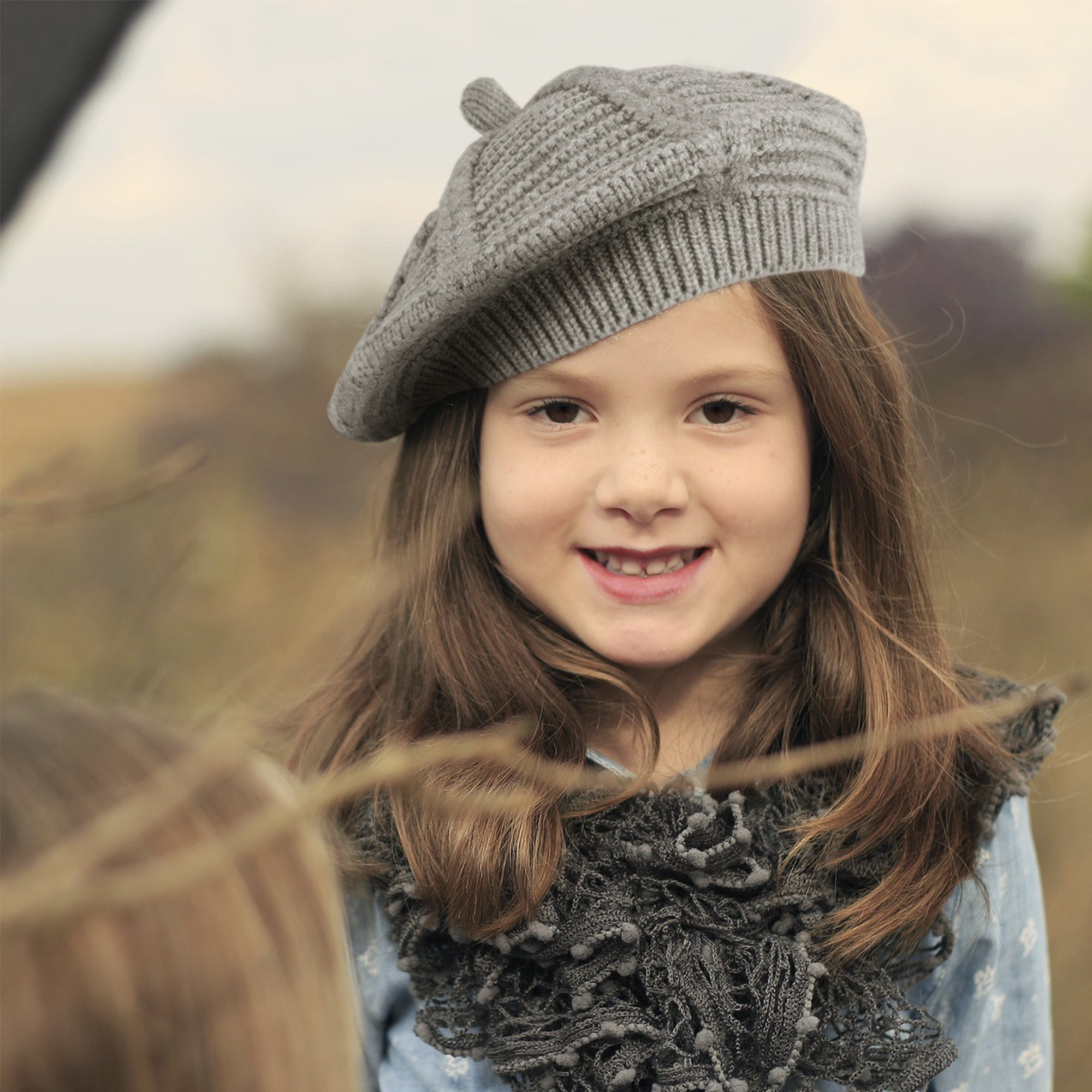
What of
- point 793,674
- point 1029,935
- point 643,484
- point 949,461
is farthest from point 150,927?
point 949,461

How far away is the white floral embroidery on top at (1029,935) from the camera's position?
893mm

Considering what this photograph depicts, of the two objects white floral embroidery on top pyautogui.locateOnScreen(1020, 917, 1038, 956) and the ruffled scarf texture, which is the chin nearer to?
the ruffled scarf texture

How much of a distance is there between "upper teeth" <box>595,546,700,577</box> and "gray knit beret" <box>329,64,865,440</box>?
0.17m

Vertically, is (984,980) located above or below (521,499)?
below

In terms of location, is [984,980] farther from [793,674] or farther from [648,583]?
[648,583]

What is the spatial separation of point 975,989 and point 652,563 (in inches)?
18.5

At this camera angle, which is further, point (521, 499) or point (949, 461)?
point (949, 461)

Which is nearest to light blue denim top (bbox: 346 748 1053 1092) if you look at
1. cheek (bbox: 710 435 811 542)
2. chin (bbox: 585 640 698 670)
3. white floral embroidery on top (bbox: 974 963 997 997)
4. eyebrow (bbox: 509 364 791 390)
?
white floral embroidery on top (bbox: 974 963 997 997)

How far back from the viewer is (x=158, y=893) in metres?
0.29

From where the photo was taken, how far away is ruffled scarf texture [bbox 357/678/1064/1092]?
0.73m

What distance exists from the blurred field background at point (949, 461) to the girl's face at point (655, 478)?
0.78 ft

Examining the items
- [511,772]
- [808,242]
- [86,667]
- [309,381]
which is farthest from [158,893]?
[309,381]

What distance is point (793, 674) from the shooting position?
0.93 meters

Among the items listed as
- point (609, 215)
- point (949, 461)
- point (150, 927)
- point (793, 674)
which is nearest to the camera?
point (150, 927)
